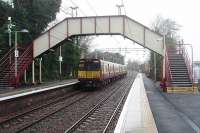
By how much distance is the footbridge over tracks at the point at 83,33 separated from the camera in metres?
36.5

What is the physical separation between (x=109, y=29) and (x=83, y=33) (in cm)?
245

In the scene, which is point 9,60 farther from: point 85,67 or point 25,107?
point 25,107

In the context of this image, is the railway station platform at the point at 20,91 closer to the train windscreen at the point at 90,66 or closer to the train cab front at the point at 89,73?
the train cab front at the point at 89,73

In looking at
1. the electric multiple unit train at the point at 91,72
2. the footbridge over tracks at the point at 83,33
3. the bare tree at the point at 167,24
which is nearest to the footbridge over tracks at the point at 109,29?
the footbridge over tracks at the point at 83,33

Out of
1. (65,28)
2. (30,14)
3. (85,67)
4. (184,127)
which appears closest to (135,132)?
(184,127)

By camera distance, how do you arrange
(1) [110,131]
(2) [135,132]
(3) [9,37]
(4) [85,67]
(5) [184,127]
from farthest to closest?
(3) [9,37] → (4) [85,67] → (1) [110,131] → (5) [184,127] → (2) [135,132]

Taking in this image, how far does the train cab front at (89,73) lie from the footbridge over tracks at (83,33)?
3.00 metres

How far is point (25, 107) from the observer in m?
21.5

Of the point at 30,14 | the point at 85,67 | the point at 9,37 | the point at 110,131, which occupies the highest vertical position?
the point at 30,14

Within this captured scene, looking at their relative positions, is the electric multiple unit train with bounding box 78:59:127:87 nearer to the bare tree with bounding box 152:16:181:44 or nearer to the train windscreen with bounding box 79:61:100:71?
the train windscreen with bounding box 79:61:100:71

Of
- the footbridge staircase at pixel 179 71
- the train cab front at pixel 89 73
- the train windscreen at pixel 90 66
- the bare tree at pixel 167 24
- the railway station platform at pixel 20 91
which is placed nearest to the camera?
the railway station platform at pixel 20 91

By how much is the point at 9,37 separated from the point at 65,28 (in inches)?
326

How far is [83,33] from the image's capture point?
37.4 meters

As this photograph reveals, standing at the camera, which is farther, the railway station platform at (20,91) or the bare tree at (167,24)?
the bare tree at (167,24)
